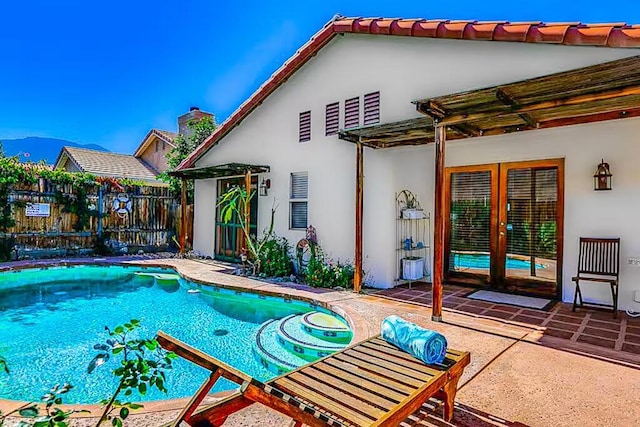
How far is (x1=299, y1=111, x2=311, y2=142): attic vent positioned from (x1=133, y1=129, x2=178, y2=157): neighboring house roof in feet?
55.9

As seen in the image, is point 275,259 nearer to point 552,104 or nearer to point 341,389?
point 552,104

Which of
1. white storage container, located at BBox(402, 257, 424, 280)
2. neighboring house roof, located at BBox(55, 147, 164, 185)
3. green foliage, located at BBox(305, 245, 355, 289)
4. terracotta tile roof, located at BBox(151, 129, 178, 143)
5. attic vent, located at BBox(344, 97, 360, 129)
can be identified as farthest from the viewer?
terracotta tile roof, located at BBox(151, 129, 178, 143)

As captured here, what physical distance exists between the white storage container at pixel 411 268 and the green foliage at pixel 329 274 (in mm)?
1240

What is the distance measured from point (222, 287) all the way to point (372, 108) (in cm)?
575

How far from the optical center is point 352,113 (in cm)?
951

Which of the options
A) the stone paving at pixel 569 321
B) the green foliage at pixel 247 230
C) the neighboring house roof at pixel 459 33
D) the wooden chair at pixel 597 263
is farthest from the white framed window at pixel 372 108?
the wooden chair at pixel 597 263

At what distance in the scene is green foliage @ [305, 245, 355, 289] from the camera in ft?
29.2

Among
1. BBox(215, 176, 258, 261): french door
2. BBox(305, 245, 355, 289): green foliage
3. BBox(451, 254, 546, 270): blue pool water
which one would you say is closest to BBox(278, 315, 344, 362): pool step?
BBox(305, 245, 355, 289): green foliage

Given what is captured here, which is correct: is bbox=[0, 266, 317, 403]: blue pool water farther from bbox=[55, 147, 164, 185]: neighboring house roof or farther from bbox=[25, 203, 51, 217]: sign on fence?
bbox=[55, 147, 164, 185]: neighboring house roof

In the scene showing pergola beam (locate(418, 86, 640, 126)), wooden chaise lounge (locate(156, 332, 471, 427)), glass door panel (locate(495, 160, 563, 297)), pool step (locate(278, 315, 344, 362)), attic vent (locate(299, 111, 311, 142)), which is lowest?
pool step (locate(278, 315, 344, 362))

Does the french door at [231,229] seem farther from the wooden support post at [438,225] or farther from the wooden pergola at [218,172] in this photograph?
the wooden support post at [438,225]

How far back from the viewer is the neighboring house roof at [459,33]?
527cm

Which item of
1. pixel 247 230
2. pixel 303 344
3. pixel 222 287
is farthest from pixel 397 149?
pixel 222 287

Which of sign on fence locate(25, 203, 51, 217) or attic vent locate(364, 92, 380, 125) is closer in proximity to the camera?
attic vent locate(364, 92, 380, 125)
